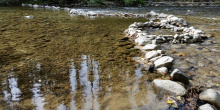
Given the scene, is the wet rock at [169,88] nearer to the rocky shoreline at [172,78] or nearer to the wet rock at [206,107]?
the rocky shoreline at [172,78]

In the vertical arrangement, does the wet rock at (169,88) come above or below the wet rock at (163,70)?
below

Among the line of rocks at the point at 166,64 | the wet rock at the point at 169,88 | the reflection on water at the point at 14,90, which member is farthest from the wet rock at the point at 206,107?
the reflection on water at the point at 14,90

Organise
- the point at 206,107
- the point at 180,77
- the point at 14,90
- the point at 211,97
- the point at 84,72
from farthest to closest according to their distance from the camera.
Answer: the point at 84,72, the point at 180,77, the point at 14,90, the point at 211,97, the point at 206,107

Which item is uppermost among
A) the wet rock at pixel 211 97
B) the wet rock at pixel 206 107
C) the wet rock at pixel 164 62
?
the wet rock at pixel 164 62

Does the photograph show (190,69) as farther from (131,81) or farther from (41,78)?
(41,78)

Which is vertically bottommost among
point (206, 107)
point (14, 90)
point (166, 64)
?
point (206, 107)

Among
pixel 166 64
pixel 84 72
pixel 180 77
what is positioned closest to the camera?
pixel 180 77

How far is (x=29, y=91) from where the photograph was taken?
8.20 feet

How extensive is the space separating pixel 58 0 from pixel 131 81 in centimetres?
2063

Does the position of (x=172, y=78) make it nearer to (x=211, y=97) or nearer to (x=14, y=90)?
(x=211, y=97)

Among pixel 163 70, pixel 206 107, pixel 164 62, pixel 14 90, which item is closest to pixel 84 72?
pixel 14 90

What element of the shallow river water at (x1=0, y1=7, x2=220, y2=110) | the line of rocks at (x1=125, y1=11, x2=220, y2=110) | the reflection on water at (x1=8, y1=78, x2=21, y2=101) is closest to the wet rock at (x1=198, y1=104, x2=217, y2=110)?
the line of rocks at (x1=125, y1=11, x2=220, y2=110)

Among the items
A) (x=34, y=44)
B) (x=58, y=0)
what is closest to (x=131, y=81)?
(x=34, y=44)

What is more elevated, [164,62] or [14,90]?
[164,62]
